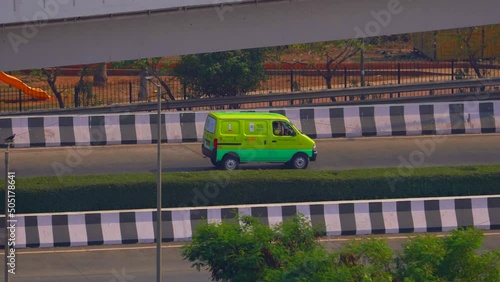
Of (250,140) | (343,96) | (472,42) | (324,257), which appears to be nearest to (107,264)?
(250,140)

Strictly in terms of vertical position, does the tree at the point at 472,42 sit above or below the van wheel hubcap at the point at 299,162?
above

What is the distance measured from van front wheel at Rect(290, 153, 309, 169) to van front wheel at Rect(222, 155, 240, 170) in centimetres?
131

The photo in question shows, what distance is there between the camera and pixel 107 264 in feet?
60.3

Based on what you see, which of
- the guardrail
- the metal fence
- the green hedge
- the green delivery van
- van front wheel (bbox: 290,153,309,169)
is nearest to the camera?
the green hedge

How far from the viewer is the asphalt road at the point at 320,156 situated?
23.8m

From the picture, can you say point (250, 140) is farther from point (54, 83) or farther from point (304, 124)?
point (54, 83)

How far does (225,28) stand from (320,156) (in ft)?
18.0

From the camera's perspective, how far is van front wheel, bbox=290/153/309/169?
23344 mm

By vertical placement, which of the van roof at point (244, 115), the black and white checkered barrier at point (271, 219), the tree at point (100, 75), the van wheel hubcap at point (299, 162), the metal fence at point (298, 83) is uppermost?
the tree at point (100, 75)

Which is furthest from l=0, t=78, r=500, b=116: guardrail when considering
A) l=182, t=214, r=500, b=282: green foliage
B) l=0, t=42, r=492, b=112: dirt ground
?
l=182, t=214, r=500, b=282: green foliage

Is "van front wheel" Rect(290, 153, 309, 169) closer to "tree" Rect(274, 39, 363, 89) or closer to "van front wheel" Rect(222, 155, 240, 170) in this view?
"van front wheel" Rect(222, 155, 240, 170)

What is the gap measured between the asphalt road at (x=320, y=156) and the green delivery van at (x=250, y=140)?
585 mm

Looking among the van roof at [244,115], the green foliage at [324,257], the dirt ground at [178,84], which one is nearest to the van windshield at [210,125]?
the van roof at [244,115]

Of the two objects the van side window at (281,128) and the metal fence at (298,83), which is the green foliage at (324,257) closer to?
the van side window at (281,128)
